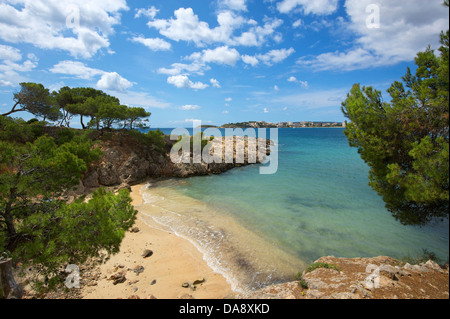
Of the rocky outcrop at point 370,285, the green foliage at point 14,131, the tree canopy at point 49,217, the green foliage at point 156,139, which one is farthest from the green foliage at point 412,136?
the green foliage at point 14,131

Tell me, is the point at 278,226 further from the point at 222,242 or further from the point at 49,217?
the point at 49,217

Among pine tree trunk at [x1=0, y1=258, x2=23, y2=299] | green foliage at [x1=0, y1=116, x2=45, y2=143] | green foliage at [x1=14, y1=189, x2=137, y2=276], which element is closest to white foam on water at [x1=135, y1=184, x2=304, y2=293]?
green foliage at [x1=14, y1=189, x2=137, y2=276]

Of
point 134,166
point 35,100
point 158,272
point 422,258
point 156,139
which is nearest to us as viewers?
point 158,272

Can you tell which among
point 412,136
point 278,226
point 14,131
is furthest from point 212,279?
point 14,131

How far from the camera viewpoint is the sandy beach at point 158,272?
7.10 m

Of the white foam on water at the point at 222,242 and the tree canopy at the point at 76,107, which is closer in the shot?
the white foam on water at the point at 222,242

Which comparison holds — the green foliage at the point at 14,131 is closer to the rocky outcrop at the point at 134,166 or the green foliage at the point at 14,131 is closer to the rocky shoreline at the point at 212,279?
the rocky outcrop at the point at 134,166

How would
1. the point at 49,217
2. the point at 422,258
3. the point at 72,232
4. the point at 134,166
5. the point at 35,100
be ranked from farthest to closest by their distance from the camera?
the point at 134,166 → the point at 35,100 → the point at 422,258 → the point at 49,217 → the point at 72,232

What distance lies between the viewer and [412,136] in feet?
22.0

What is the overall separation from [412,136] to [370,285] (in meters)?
5.07

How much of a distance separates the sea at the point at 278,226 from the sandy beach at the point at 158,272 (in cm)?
63

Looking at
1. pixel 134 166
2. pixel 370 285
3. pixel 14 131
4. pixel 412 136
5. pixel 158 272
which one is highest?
pixel 14 131
